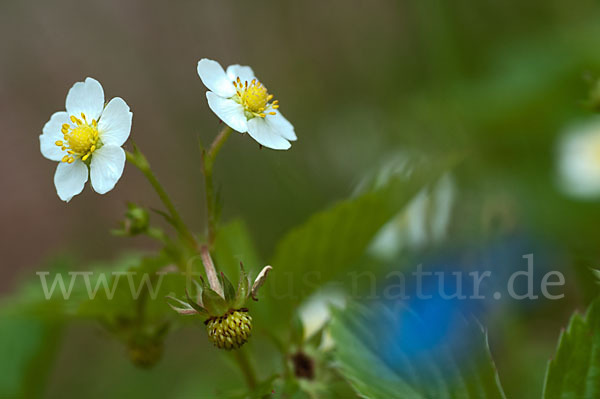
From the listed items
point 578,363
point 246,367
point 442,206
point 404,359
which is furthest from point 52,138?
point 442,206

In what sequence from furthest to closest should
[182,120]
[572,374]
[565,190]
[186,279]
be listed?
[182,120]
[565,190]
[186,279]
[572,374]

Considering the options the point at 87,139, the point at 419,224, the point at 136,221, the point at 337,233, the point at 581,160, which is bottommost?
the point at 581,160

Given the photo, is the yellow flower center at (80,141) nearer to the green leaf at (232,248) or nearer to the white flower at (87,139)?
the white flower at (87,139)

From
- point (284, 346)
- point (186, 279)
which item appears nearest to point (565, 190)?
point (284, 346)

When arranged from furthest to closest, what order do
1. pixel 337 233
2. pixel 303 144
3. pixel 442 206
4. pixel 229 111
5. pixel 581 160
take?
pixel 303 144, pixel 581 160, pixel 442 206, pixel 337 233, pixel 229 111

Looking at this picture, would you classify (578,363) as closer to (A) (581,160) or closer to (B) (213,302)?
(B) (213,302)

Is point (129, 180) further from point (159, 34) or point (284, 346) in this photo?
point (284, 346)
